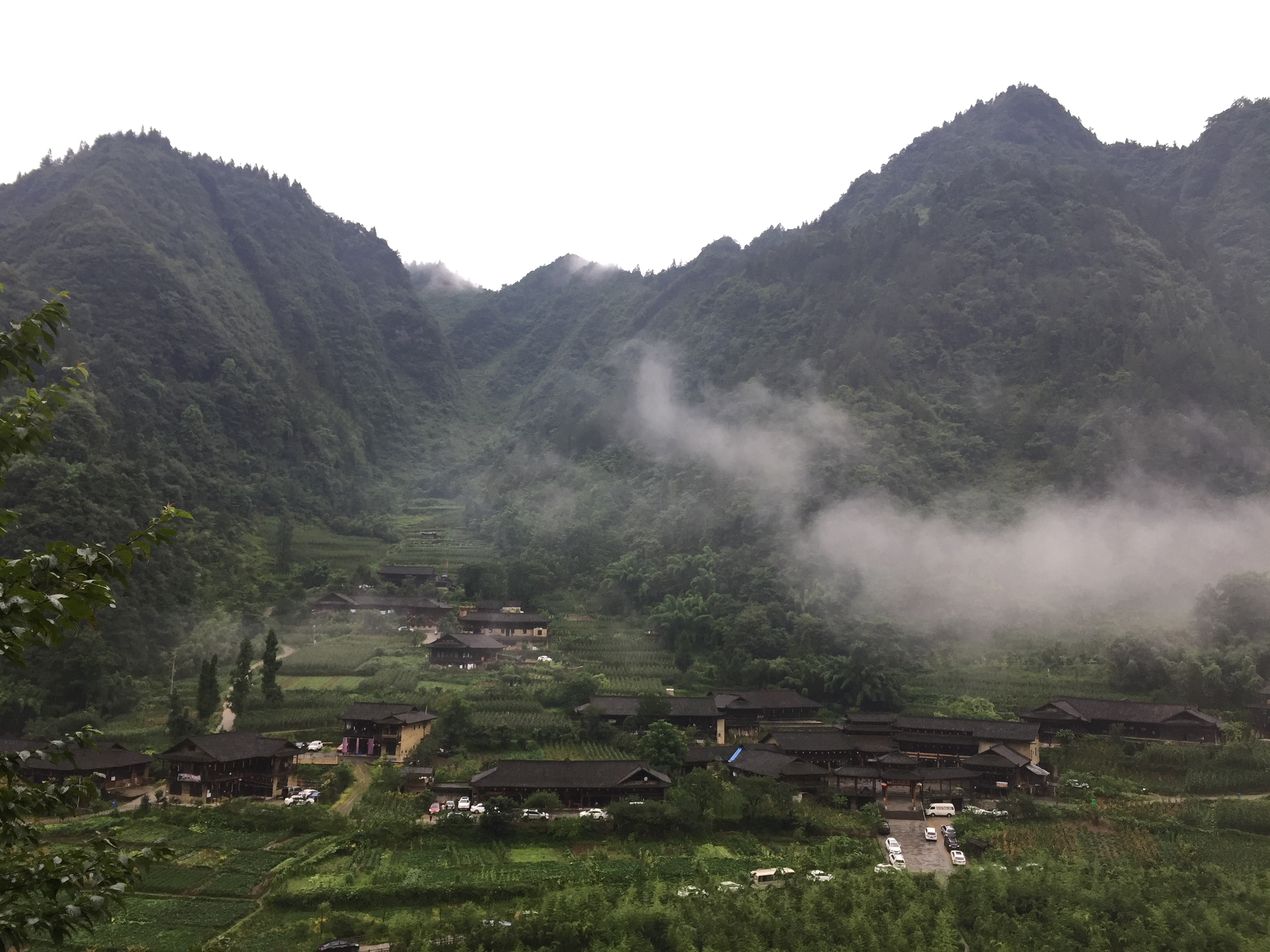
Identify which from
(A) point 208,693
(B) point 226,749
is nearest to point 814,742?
(B) point 226,749

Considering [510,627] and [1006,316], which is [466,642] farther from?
[1006,316]

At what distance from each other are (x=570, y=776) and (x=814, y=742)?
13026mm

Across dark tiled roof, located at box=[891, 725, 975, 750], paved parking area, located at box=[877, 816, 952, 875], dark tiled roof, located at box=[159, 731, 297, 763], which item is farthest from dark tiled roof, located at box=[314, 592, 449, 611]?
paved parking area, located at box=[877, 816, 952, 875]

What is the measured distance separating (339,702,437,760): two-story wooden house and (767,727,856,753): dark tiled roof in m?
17.1

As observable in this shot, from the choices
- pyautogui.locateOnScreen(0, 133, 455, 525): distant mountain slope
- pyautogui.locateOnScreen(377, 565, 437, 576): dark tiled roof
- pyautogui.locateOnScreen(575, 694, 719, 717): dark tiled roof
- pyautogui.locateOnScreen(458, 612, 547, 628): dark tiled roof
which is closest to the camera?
pyautogui.locateOnScreen(575, 694, 719, 717): dark tiled roof

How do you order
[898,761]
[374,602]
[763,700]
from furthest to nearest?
[374,602]
[763,700]
[898,761]

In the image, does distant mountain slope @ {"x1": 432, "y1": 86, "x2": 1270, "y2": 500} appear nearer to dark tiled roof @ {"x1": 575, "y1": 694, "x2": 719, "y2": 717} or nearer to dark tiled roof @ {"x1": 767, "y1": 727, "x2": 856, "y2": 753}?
dark tiled roof @ {"x1": 575, "y1": 694, "x2": 719, "y2": 717}

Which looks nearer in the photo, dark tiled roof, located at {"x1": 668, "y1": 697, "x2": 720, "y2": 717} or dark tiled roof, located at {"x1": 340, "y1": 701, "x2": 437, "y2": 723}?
dark tiled roof, located at {"x1": 340, "y1": 701, "x2": 437, "y2": 723}

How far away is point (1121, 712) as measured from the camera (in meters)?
41.8

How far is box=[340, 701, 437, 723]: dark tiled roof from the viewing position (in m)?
38.4

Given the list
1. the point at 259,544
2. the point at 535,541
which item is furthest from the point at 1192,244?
the point at 259,544

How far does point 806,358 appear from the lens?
311 feet

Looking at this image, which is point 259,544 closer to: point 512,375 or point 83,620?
point 83,620

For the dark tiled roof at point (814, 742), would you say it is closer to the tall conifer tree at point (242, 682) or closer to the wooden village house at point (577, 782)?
the wooden village house at point (577, 782)
